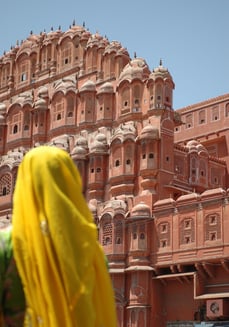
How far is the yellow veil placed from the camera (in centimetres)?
241

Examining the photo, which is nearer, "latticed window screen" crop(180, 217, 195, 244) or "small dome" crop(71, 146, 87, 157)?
"latticed window screen" crop(180, 217, 195, 244)

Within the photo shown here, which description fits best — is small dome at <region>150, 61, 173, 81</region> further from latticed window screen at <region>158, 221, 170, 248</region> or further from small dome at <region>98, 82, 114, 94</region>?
latticed window screen at <region>158, 221, 170, 248</region>

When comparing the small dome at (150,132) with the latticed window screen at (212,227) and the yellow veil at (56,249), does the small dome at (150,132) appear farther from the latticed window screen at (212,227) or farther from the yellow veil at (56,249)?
the yellow veil at (56,249)

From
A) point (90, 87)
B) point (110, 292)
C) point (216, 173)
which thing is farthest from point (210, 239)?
point (110, 292)

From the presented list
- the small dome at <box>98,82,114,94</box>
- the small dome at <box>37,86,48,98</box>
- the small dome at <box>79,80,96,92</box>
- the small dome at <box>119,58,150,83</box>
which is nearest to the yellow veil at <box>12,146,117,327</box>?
the small dome at <box>119,58,150,83</box>

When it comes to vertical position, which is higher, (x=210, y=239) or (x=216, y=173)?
(x=216, y=173)

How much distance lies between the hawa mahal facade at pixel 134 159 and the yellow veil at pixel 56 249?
19.5 metres

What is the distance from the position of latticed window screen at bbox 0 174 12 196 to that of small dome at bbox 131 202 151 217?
307 inches

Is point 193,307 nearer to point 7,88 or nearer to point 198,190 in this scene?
point 198,190

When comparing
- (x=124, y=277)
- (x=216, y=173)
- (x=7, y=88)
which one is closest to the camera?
(x=124, y=277)

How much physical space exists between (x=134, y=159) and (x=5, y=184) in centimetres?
736

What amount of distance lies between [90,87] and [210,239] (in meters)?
9.92

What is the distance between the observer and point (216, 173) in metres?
28.7

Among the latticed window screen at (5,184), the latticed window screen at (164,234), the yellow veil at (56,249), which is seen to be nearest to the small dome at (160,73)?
Answer: the latticed window screen at (164,234)
